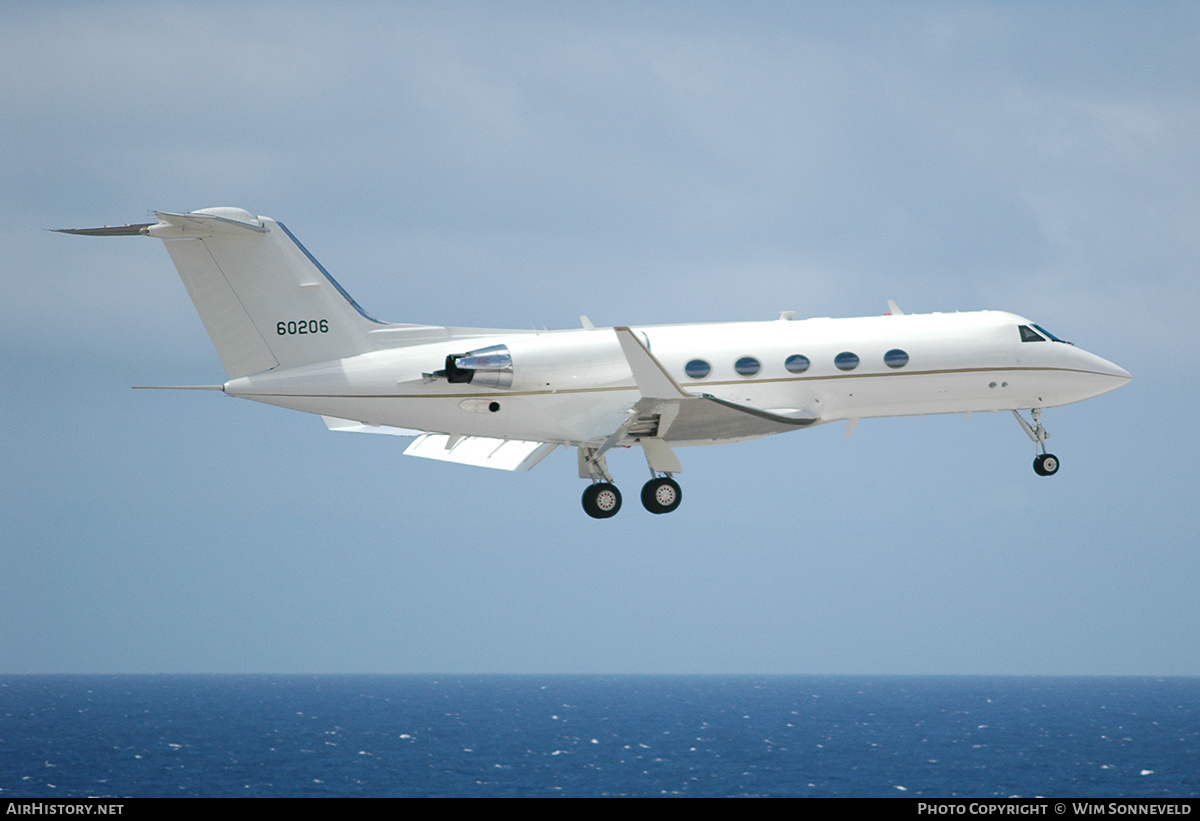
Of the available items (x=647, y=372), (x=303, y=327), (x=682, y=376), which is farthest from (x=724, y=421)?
(x=303, y=327)

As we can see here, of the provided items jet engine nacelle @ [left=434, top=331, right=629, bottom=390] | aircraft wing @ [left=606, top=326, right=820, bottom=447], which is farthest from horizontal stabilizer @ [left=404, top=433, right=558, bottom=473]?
aircraft wing @ [left=606, top=326, right=820, bottom=447]

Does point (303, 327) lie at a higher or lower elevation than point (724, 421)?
higher

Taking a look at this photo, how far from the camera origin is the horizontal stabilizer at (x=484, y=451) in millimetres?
25594

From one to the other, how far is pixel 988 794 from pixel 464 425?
74.1 m

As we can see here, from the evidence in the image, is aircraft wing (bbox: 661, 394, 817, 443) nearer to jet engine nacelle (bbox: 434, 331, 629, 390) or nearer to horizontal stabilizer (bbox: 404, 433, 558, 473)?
jet engine nacelle (bbox: 434, 331, 629, 390)

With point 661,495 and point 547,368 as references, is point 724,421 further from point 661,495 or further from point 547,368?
point 547,368

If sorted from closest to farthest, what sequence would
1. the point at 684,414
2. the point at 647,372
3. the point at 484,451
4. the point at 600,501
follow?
1. the point at 647,372
2. the point at 684,414
3. the point at 600,501
4. the point at 484,451

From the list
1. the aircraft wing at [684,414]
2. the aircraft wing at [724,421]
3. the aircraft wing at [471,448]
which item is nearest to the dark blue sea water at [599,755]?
the aircraft wing at [471,448]

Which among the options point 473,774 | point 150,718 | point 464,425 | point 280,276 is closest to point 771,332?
point 464,425

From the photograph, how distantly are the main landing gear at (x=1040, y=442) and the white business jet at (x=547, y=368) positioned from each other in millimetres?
2047

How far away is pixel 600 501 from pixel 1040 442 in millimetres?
9583

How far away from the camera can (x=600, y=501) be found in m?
24.5

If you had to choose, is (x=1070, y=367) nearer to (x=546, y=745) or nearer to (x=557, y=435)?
(x=557, y=435)

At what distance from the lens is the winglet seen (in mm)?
21484
